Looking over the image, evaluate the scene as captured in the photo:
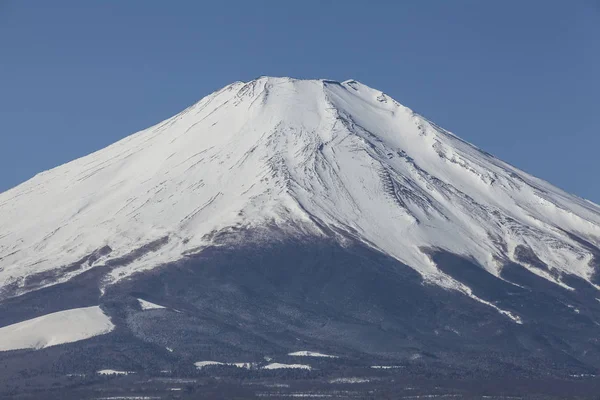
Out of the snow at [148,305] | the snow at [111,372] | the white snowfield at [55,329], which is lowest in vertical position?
the snow at [111,372]

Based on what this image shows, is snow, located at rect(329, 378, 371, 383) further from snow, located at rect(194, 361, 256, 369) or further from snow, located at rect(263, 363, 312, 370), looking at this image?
snow, located at rect(194, 361, 256, 369)

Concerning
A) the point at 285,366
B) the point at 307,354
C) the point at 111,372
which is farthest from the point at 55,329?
the point at 307,354

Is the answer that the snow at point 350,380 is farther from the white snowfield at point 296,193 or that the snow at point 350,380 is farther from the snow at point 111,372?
the white snowfield at point 296,193

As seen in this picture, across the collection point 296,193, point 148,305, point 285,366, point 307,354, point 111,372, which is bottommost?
point 111,372

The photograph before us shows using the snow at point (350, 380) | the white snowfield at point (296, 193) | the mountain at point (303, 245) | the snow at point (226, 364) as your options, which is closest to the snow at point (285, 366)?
the snow at point (226, 364)

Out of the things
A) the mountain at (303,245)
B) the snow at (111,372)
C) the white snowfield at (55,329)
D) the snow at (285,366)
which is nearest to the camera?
the snow at (111,372)

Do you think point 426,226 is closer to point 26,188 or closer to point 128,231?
point 128,231

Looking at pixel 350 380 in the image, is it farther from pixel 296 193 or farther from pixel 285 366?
pixel 296 193
